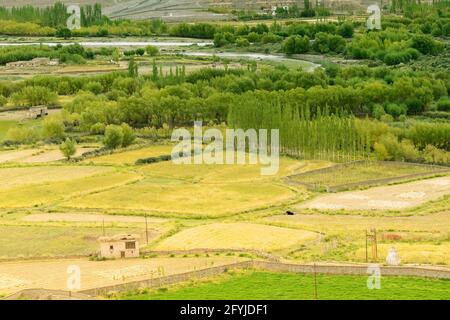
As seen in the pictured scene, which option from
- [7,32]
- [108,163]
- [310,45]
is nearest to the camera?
[108,163]

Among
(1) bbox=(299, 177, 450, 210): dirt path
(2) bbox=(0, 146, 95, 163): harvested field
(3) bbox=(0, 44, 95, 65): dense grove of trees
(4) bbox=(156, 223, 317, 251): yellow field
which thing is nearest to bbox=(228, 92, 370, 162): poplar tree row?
(1) bbox=(299, 177, 450, 210): dirt path

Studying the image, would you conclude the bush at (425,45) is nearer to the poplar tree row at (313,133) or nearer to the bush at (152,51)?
the bush at (152,51)

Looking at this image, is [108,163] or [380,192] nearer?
[380,192]

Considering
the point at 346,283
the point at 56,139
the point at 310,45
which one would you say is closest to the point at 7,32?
the point at 310,45

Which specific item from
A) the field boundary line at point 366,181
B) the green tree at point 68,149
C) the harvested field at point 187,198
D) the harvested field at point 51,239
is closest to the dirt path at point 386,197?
the field boundary line at point 366,181

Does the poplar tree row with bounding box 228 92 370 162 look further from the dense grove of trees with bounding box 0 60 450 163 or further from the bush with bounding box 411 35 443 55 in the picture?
the bush with bounding box 411 35 443 55
